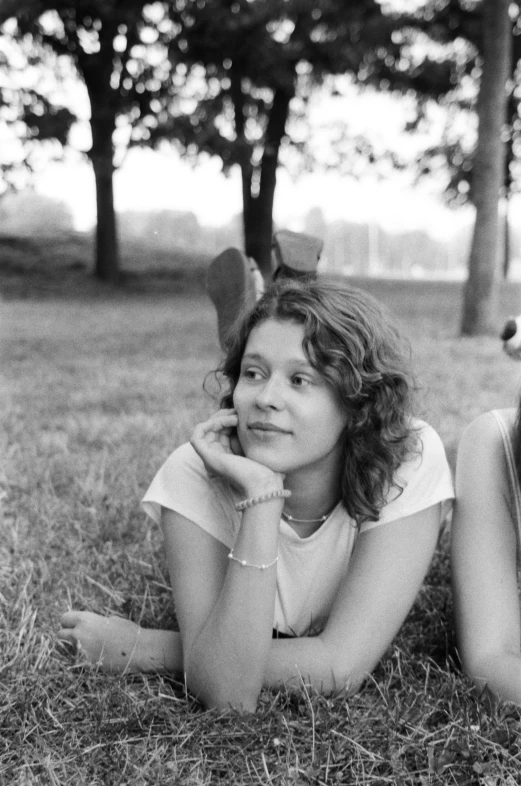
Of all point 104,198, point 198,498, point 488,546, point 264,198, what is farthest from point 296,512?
point 264,198

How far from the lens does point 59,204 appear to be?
77.4ft

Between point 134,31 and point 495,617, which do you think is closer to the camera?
point 495,617

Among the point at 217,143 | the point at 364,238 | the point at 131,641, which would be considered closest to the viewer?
the point at 131,641

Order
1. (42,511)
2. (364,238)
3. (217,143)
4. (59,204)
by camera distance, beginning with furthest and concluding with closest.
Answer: (364,238) < (59,204) < (217,143) < (42,511)

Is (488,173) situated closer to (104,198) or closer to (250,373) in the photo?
(250,373)

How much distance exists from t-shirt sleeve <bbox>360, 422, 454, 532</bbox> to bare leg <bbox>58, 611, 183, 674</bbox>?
0.56 meters

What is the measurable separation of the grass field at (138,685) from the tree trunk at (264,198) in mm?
11682

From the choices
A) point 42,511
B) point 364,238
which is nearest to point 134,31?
point 42,511

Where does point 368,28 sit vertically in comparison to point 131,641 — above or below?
above

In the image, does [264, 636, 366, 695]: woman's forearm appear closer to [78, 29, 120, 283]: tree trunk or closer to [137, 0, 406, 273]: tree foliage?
[137, 0, 406, 273]: tree foliage

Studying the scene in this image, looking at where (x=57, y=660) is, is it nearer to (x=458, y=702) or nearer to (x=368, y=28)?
(x=458, y=702)

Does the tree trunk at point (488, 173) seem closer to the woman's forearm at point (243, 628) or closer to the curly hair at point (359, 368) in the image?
the curly hair at point (359, 368)

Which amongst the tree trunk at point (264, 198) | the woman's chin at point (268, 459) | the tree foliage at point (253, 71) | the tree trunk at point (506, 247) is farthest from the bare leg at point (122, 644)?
the tree trunk at point (506, 247)

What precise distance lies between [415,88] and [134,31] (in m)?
5.18
